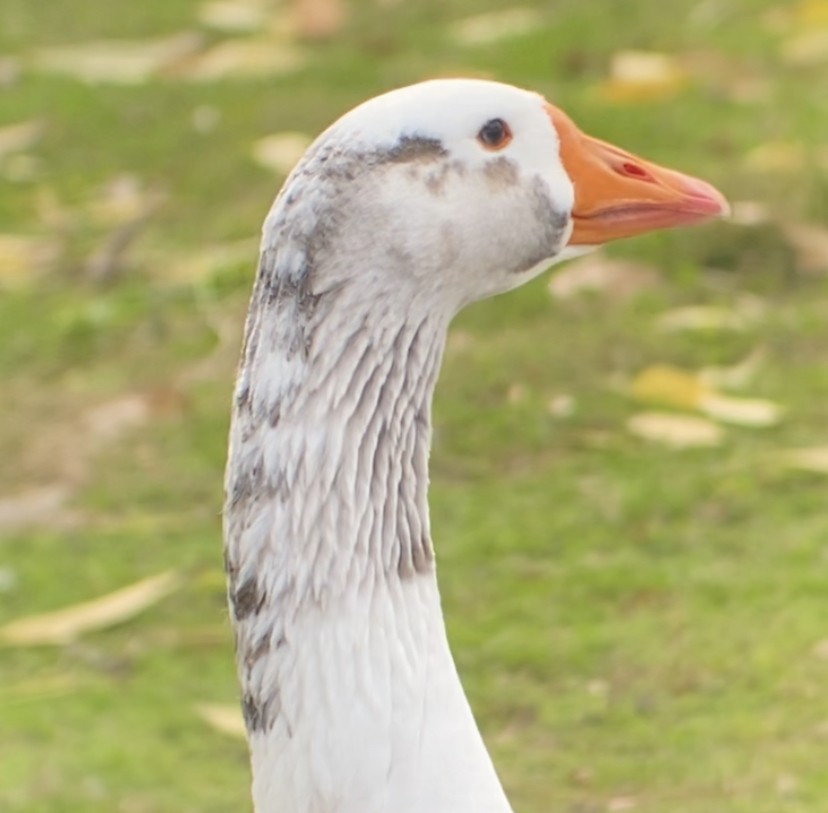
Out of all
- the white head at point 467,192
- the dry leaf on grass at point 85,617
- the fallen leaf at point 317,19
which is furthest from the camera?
the fallen leaf at point 317,19

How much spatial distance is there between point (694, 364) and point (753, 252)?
1.82ft

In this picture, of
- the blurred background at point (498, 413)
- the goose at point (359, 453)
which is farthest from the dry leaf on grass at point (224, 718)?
the goose at point (359, 453)

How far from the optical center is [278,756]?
229 cm

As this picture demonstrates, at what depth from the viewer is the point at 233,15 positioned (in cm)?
682

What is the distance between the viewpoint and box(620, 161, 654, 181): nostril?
2.46m

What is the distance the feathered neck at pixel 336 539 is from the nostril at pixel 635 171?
0.31 metres

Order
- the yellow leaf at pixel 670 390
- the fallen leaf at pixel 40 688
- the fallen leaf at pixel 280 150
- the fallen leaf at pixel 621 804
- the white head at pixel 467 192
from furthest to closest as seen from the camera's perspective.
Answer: the fallen leaf at pixel 280 150
the yellow leaf at pixel 670 390
the fallen leaf at pixel 40 688
the fallen leaf at pixel 621 804
the white head at pixel 467 192

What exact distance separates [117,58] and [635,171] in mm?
4374

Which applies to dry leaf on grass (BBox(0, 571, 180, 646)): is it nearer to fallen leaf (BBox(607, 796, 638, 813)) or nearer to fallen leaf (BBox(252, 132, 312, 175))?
fallen leaf (BBox(607, 796, 638, 813))

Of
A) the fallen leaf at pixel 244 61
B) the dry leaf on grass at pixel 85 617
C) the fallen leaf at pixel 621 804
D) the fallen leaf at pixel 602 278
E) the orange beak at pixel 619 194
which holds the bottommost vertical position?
the fallen leaf at pixel 621 804

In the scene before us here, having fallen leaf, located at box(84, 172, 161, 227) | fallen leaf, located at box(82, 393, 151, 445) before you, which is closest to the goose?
fallen leaf, located at box(82, 393, 151, 445)

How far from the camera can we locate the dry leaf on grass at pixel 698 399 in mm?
4391

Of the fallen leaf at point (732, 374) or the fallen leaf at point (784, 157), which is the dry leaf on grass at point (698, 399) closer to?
the fallen leaf at point (732, 374)

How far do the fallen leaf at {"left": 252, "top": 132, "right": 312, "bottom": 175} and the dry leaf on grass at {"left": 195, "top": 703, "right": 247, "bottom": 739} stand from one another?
2216mm
